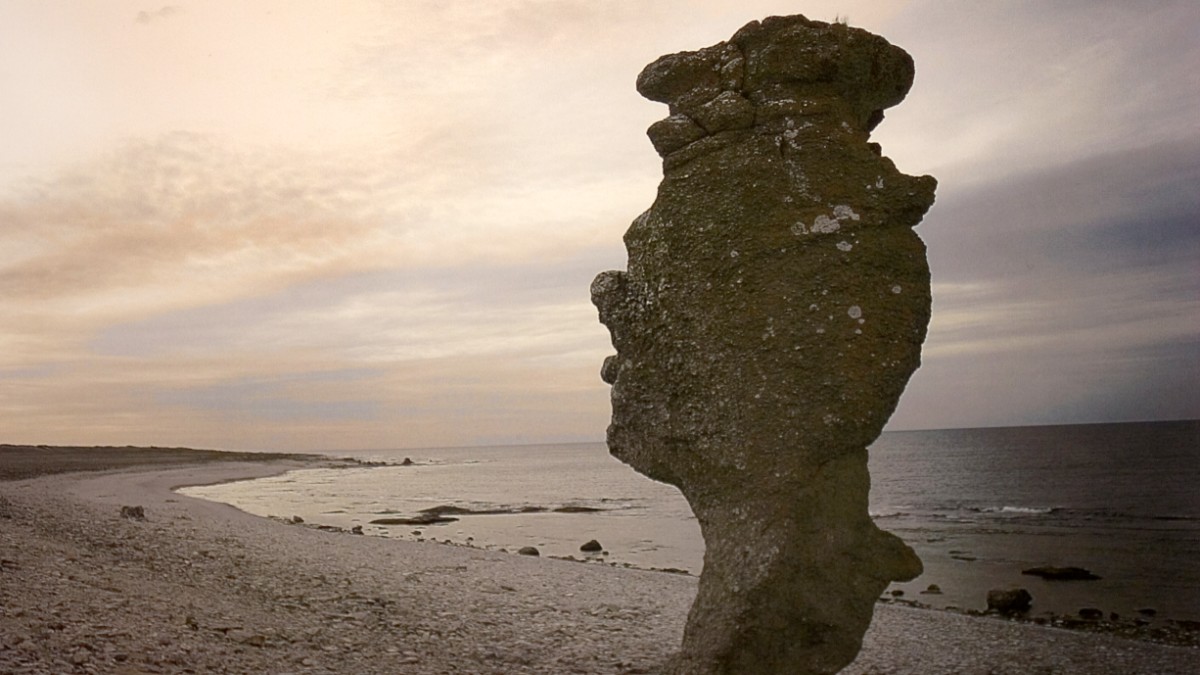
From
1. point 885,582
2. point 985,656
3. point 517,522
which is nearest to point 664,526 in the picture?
point 517,522

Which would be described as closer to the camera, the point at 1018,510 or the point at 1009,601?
the point at 1009,601

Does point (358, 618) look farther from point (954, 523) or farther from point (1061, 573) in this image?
point (954, 523)

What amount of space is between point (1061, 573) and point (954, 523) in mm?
16787

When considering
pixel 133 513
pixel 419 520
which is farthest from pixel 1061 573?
pixel 133 513

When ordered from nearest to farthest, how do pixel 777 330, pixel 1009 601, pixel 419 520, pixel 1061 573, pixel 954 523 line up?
pixel 777 330, pixel 1009 601, pixel 1061 573, pixel 419 520, pixel 954 523

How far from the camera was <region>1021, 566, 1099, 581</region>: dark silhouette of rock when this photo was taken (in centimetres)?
2372

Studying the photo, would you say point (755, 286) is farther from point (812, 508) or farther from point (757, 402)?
point (812, 508)

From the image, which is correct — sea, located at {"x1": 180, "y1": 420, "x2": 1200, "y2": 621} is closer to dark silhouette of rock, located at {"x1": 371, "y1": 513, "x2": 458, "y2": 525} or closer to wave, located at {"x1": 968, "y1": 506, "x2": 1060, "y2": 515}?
wave, located at {"x1": 968, "y1": 506, "x2": 1060, "y2": 515}

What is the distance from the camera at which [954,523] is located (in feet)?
132

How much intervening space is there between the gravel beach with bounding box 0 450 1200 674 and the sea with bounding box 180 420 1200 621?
5443mm

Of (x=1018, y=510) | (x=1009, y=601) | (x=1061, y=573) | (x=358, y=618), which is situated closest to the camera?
(x=358, y=618)

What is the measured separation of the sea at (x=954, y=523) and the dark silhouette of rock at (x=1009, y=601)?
1.20 ft

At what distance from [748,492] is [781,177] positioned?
116 inches

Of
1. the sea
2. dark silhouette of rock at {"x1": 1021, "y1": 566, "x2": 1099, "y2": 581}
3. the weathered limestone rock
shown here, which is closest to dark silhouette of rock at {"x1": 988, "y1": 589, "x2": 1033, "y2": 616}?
the sea
